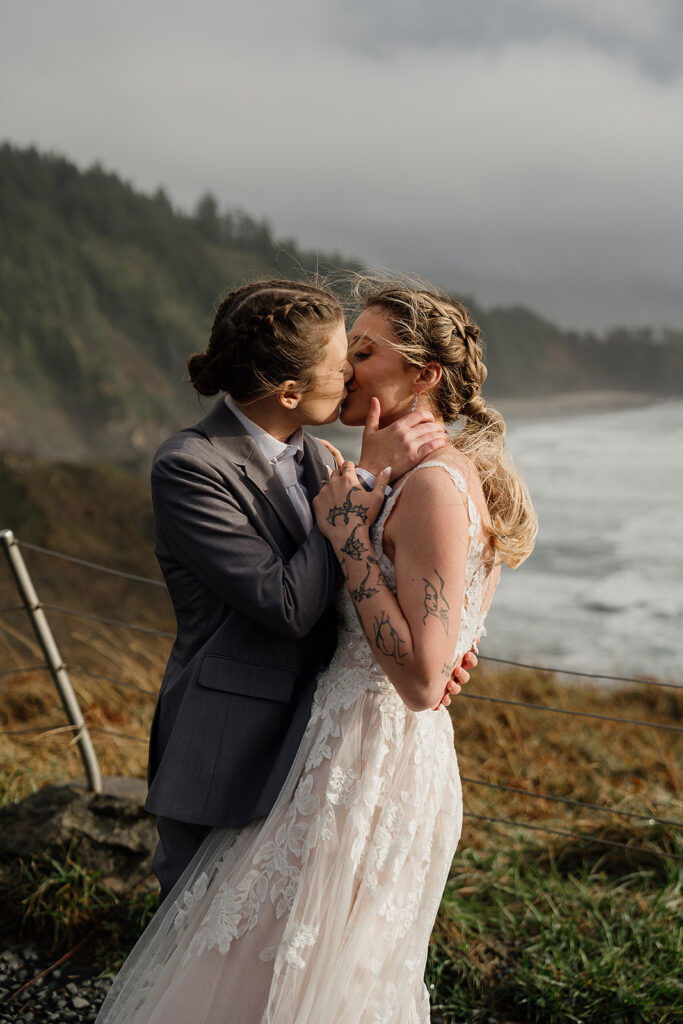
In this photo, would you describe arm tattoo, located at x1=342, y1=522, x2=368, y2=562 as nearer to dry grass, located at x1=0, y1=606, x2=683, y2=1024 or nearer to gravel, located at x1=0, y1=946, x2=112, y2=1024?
dry grass, located at x1=0, y1=606, x2=683, y2=1024

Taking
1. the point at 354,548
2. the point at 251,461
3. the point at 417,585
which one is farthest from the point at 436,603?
the point at 251,461

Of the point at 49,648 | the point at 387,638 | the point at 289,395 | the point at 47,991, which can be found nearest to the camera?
the point at 387,638

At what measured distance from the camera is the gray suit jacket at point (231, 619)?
180 centimetres

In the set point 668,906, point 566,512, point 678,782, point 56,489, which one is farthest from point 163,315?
point 668,906

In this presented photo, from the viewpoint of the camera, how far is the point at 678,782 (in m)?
5.21

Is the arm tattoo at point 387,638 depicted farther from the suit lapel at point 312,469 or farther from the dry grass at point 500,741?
the dry grass at point 500,741

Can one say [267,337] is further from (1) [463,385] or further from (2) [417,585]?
(2) [417,585]

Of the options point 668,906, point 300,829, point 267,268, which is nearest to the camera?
point 300,829

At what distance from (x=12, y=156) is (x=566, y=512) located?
2145 centimetres

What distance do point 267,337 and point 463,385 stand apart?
0.50 metres

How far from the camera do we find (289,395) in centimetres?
195

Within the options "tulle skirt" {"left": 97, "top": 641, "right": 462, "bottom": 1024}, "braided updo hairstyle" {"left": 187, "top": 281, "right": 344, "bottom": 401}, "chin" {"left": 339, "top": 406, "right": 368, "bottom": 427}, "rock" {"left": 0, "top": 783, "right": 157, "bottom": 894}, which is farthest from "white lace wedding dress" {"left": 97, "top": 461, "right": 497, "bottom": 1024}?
"rock" {"left": 0, "top": 783, "right": 157, "bottom": 894}

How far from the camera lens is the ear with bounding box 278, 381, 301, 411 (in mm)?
1919

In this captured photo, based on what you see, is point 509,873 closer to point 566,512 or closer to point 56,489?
point 56,489
